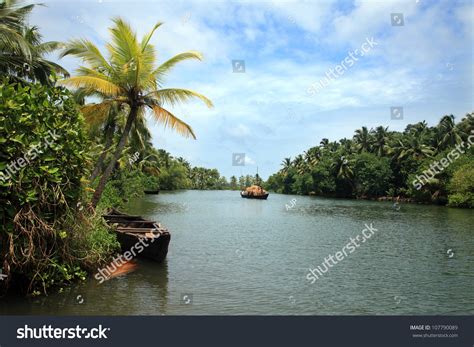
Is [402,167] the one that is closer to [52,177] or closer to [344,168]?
[344,168]

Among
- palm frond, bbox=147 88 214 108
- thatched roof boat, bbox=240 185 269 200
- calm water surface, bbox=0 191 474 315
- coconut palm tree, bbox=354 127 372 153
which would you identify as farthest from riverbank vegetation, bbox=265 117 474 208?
palm frond, bbox=147 88 214 108

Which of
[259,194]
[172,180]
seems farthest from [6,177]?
[172,180]

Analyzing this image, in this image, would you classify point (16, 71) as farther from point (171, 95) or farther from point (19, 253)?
point (19, 253)

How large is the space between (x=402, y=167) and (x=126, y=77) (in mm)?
57845

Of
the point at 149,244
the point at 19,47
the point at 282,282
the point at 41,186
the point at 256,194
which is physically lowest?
the point at 282,282

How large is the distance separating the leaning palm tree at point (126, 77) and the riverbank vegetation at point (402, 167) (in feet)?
108

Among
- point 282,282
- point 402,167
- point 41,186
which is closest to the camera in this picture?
point 41,186

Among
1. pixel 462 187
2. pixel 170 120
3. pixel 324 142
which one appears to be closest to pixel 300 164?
pixel 324 142

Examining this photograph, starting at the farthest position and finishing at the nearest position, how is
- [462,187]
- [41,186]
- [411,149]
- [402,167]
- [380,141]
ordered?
[380,141], [402,167], [411,149], [462,187], [41,186]

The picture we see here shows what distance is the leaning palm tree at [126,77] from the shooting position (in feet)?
43.3

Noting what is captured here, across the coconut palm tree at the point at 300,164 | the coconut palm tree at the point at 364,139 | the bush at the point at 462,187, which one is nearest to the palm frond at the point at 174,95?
the bush at the point at 462,187

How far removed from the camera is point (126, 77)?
44.1 ft

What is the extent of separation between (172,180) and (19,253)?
3731 inches

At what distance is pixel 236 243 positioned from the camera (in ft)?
65.2
